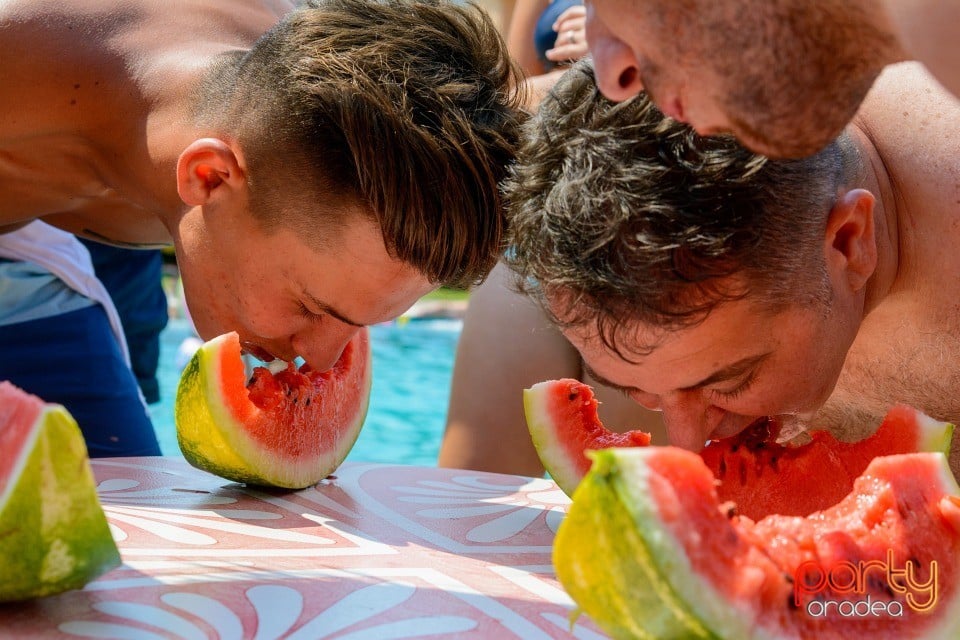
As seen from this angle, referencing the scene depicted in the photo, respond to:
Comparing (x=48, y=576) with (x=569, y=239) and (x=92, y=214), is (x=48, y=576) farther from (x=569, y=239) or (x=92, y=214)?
(x=92, y=214)

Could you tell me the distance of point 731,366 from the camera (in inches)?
69.5

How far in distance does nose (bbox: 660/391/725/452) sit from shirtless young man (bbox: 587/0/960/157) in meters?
0.62

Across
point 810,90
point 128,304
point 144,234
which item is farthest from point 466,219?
point 128,304

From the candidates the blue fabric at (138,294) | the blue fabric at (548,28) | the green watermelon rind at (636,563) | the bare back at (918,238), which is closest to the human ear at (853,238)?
the bare back at (918,238)

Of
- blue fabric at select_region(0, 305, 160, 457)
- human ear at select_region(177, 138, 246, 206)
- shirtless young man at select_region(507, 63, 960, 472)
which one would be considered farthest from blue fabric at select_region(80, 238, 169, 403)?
shirtless young man at select_region(507, 63, 960, 472)

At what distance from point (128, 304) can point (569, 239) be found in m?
3.09

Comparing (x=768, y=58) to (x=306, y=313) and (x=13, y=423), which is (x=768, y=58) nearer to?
(x=13, y=423)

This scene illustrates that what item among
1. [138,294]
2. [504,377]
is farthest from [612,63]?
[138,294]

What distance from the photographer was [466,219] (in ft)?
7.15

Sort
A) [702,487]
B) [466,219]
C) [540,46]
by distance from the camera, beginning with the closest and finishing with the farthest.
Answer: [702,487], [466,219], [540,46]

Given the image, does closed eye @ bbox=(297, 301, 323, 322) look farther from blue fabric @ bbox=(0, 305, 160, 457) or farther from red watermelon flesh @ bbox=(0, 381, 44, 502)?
blue fabric @ bbox=(0, 305, 160, 457)

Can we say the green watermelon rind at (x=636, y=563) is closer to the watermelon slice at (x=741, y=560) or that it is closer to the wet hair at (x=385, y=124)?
the watermelon slice at (x=741, y=560)

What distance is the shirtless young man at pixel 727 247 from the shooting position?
1.63 meters

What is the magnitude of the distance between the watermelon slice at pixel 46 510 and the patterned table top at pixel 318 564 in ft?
0.18
